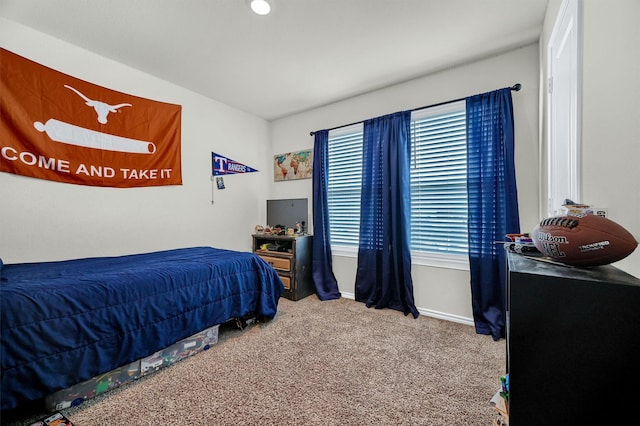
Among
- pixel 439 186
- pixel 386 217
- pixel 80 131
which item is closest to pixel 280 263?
pixel 386 217

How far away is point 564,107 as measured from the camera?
1547mm

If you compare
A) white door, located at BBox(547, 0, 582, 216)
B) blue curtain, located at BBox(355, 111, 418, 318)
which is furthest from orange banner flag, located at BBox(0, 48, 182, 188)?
white door, located at BBox(547, 0, 582, 216)

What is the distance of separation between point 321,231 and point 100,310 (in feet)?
7.61

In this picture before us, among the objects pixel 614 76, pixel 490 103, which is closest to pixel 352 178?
pixel 490 103

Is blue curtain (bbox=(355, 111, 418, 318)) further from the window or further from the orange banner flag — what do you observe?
the orange banner flag

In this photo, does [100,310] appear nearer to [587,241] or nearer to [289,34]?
[587,241]

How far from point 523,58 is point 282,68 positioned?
87.6 inches

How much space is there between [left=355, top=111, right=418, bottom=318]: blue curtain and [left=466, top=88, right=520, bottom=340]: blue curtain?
0.59m

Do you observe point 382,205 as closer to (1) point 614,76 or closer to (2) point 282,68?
(2) point 282,68

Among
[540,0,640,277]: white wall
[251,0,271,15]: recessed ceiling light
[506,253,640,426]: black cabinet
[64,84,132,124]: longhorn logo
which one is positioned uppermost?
[251,0,271,15]: recessed ceiling light

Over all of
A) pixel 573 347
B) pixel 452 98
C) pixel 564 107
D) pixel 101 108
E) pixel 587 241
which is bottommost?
pixel 573 347

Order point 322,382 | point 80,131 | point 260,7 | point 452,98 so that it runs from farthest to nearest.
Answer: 1. point 452,98
2. point 80,131
3. point 260,7
4. point 322,382

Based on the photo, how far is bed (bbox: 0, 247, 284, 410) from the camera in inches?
48.1

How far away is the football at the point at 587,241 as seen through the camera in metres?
0.72
